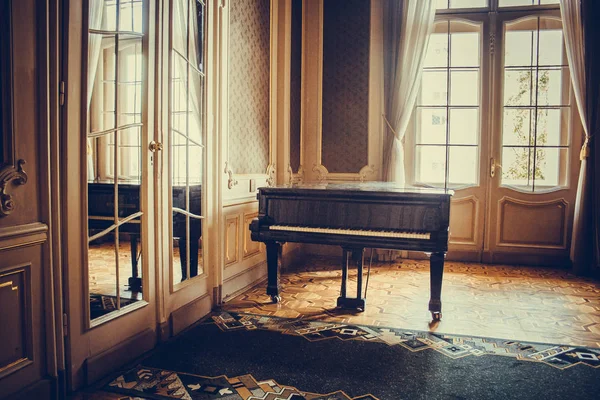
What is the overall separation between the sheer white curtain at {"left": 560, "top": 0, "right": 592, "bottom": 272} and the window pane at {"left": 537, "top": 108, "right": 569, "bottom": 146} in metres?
0.28

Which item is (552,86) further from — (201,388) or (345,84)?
(201,388)

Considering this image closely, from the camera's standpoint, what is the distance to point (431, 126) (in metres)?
5.83

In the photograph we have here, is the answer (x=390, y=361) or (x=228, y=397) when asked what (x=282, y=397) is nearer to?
(x=228, y=397)

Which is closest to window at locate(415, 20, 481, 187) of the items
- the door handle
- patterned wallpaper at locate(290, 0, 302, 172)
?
the door handle

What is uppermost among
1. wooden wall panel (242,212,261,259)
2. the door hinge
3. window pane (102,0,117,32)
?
window pane (102,0,117,32)

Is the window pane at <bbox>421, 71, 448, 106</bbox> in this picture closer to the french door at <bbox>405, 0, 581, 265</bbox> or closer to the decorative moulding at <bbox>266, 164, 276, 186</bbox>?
the french door at <bbox>405, 0, 581, 265</bbox>

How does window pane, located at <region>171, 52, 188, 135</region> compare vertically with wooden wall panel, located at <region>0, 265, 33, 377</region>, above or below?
above

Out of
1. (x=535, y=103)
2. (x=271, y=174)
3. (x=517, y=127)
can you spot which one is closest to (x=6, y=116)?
(x=271, y=174)

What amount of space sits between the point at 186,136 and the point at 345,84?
3018mm

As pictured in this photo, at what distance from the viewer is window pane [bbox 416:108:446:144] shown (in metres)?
5.79

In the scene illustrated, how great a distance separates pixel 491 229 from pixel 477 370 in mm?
3371

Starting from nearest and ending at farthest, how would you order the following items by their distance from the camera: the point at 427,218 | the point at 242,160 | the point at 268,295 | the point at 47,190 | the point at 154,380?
the point at 47,190, the point at 154,380, the point at 427,218, the point at 268,295, the point at 242,160

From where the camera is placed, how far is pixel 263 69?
189 inches

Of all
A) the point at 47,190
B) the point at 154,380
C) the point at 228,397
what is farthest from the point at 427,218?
the point at 47,190
